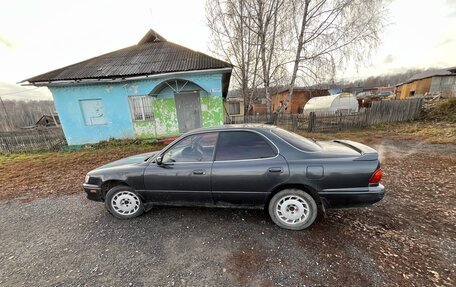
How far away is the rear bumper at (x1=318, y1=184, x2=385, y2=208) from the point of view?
245 centimetres

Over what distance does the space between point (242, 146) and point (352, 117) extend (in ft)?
36.8

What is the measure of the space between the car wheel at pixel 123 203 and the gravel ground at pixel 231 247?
15 cm

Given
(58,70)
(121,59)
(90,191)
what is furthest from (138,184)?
(58,70)

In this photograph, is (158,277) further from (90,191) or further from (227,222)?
(90,191)

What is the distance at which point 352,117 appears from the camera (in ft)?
36.8

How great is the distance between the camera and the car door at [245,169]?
2639 millimetres

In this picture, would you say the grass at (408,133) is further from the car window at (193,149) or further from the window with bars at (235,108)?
the window with bars at (235,108)

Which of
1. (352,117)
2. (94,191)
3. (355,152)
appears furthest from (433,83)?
(94,191)

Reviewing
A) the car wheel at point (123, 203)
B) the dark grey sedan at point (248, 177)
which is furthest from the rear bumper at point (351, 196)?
the car wheel at point (123, 203)

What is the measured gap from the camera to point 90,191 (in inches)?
128

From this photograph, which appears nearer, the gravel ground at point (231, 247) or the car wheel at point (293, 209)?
the gravel ground at point (231, 247)

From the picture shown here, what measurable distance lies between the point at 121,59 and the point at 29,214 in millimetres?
9368

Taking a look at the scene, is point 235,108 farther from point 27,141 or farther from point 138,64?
point 27,141

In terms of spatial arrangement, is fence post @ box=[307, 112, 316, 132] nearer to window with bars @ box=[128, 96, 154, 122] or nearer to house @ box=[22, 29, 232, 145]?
house @ box=[22, 29, 232, 145]
